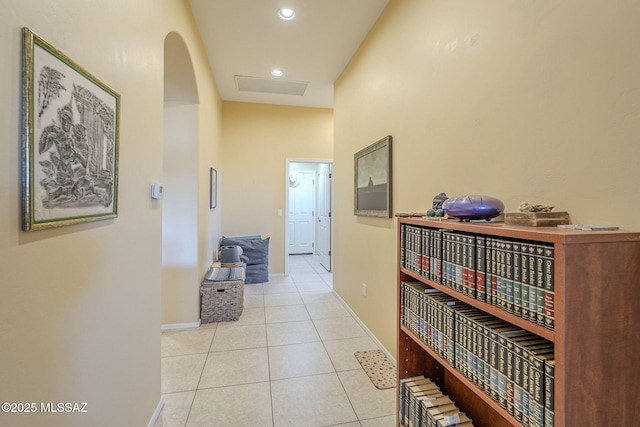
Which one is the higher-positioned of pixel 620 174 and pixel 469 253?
pixel 620 174

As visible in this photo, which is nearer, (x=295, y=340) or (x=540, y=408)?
(x=540, y=408)

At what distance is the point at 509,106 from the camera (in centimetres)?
125

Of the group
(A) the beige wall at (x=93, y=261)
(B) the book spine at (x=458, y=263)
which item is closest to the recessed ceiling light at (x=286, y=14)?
(A) the beige wall at (x=93, y=261)

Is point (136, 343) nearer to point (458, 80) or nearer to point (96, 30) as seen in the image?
point (96, 30)

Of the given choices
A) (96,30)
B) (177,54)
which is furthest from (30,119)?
(177,54)

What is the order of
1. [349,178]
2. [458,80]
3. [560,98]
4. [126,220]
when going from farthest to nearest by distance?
[349,178] → [458,80] → [126,220] → [560,98]

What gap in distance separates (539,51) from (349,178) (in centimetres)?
230

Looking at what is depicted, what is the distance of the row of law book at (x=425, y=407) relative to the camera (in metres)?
1.30

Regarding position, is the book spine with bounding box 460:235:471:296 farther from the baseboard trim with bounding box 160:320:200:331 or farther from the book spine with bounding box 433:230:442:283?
the baseboard trim with bounding box 160:320:200:331

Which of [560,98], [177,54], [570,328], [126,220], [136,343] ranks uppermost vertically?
[177,54]

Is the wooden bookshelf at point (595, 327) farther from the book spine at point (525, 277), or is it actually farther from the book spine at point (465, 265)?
the book spine at point (465, 265)

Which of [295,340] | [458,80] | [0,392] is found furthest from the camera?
[295,340]

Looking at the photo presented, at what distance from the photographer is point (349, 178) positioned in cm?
334

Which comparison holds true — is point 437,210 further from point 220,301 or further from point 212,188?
point 212,188
